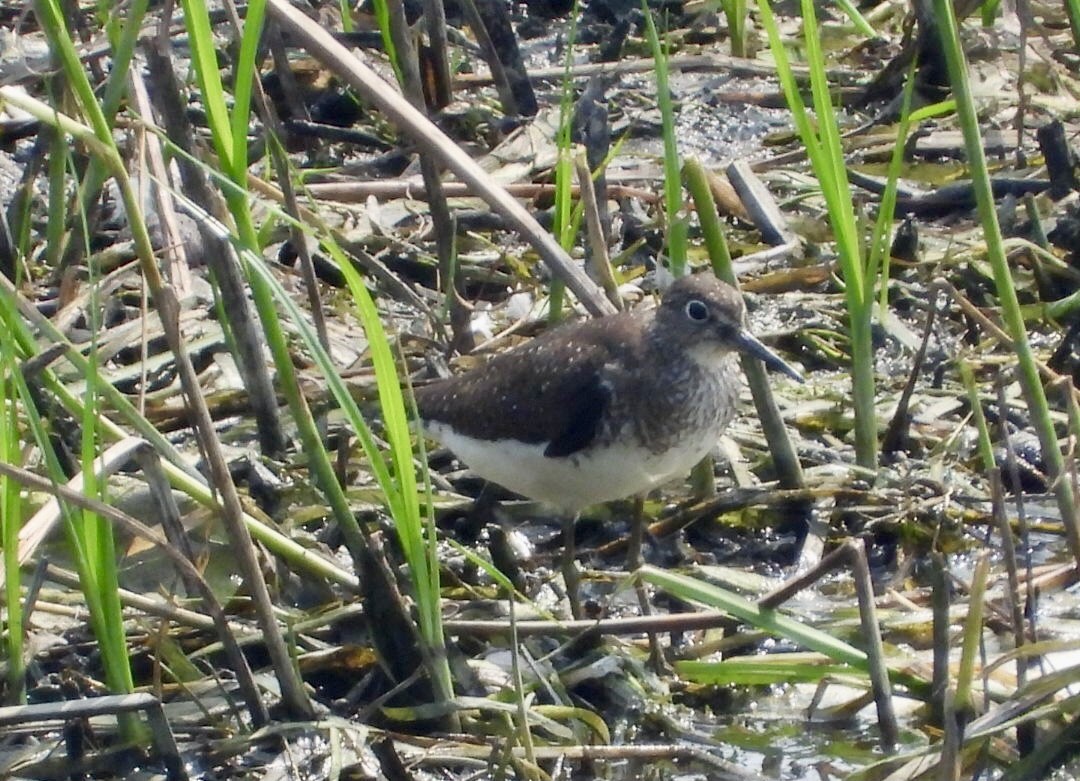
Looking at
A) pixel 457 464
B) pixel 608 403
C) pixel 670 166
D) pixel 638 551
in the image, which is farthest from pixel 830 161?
pixel 457 464

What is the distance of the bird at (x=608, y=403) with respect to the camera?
16.9ft

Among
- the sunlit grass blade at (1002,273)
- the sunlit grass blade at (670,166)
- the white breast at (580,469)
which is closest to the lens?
the sunlit grass blade at (1002,273)

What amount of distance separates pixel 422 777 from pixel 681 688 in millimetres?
842

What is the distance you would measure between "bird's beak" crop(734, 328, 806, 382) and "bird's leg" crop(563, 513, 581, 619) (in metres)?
0.77

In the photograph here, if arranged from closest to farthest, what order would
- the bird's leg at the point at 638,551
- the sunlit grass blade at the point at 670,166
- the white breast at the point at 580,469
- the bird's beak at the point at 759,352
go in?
1. the sunlit grass blade at the point at 670,166
2. the bird's leg at the point at 638,551
3. the white breast at the point at 580,469
4. the bird's beak at the point at 759,352

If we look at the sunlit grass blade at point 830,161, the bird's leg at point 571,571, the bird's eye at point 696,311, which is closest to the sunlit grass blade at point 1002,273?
the sunlit grass blade at point 830,161

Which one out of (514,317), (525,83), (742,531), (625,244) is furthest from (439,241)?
(525,83)

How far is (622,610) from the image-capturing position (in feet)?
17.0

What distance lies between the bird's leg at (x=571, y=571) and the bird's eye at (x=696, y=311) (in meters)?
0.74

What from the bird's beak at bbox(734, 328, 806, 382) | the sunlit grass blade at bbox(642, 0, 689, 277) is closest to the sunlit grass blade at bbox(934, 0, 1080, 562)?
the sunlit grass blade at bbox(642, 0, 689, 277)

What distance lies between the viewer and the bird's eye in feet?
17.6

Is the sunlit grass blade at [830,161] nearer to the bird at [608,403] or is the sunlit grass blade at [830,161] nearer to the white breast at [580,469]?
the bird at [608,403]

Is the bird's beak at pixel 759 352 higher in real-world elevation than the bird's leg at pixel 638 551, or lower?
higher

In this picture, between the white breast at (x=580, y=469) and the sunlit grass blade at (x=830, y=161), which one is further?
the white breast at (x=580, y=469)
